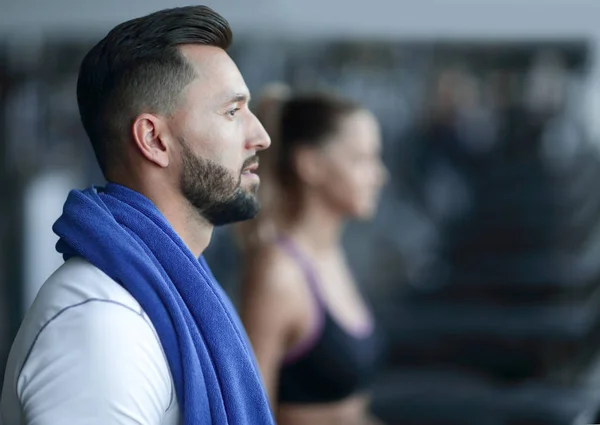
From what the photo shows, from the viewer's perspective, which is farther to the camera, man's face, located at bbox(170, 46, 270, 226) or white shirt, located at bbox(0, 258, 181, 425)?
man's face, located at bbox(170, 46, 270, 226)

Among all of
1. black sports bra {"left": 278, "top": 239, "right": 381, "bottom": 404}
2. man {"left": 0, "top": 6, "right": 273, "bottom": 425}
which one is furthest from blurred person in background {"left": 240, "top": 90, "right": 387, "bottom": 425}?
man {"left": 0, "top": 6, "right": 273, "bottom": 425}

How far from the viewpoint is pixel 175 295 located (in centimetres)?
123

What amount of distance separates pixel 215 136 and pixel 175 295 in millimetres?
207

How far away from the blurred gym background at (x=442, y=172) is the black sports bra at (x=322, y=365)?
0.72 meters

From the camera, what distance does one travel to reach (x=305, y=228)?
2670mm

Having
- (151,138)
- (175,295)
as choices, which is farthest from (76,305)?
(151,138)

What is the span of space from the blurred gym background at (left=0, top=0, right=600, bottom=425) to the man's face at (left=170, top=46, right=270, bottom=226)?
0.60m

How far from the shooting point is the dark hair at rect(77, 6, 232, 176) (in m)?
1.26

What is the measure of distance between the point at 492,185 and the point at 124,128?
7259 millimetres

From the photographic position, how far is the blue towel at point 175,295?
3.87ft

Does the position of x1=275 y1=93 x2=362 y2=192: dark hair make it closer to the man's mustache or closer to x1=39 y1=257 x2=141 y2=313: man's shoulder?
the man's mustache

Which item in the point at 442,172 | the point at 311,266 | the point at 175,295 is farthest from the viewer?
the point at 442,172

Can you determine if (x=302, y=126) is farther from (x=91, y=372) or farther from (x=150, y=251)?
(x=91, y=372)

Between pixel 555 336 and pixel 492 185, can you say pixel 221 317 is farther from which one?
pixel 492 185
